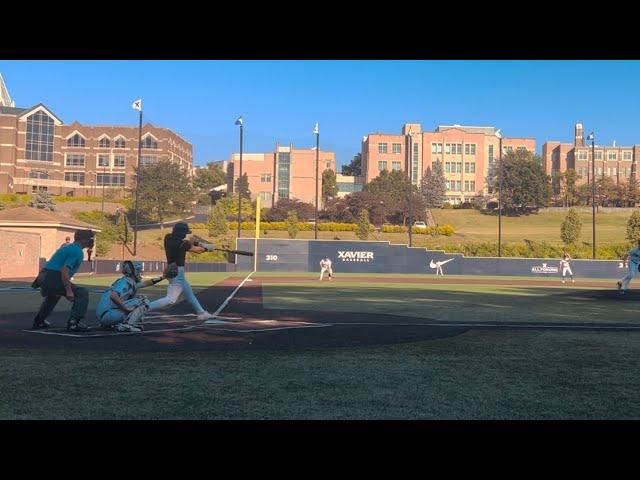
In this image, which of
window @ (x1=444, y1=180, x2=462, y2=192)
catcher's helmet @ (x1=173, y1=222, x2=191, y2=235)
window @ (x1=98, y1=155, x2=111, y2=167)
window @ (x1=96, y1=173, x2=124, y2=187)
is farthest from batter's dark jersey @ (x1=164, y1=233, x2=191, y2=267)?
window @ (x1=444, y1=180, x2=462, y2=192)

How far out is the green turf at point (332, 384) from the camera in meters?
5.26

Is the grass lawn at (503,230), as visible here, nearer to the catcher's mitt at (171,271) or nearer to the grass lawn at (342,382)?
the catcher's mitt at (171,271)

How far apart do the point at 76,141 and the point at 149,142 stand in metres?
11.4

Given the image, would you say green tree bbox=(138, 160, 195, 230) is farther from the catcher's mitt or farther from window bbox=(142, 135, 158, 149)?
the catcher's mitt

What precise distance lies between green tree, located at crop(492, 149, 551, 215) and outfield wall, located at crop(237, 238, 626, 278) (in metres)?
51.4

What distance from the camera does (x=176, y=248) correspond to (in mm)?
11406

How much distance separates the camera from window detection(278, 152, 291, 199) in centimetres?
11694

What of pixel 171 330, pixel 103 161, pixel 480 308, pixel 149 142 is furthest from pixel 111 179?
pixel 171 330

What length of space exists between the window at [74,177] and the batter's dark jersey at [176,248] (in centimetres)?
9765

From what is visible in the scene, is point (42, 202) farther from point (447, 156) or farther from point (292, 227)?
point (447, 156)
